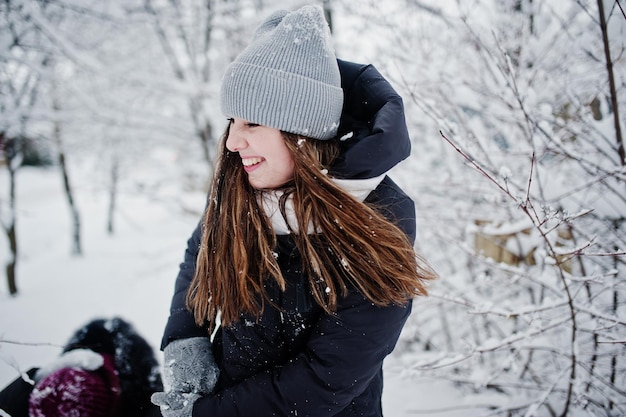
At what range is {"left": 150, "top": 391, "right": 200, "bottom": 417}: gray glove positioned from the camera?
3.75 feet

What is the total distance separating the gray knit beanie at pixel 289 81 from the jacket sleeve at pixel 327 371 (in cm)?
65

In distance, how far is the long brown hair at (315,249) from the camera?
1096mm

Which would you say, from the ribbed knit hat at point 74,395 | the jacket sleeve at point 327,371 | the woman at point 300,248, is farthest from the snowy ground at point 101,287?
the jacket sleeve at point 327,371

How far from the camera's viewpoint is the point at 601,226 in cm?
206

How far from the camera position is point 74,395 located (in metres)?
1.41

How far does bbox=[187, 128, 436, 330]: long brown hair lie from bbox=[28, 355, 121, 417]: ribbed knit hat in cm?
71

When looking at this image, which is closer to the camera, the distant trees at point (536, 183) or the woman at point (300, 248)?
the woman at point (300, 248)

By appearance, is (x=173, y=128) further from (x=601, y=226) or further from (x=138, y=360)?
(x=601, y=226)

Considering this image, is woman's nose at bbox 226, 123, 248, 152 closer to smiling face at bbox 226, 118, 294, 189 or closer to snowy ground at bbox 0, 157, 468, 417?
smiling face at bbox 226, 118, 294, 189

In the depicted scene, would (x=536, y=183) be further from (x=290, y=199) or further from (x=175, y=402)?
(x=175, y=402)

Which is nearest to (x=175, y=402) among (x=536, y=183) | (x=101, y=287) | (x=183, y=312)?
(x=183, y=312)

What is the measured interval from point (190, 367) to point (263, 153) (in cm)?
86

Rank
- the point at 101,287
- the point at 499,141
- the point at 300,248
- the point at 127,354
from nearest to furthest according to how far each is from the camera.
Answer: the point at 300,248
the point at 127,354
the point at 499,141
the point at 101,287

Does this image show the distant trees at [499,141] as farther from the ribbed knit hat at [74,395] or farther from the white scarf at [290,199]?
the ribbed knit hat at [74,395]
